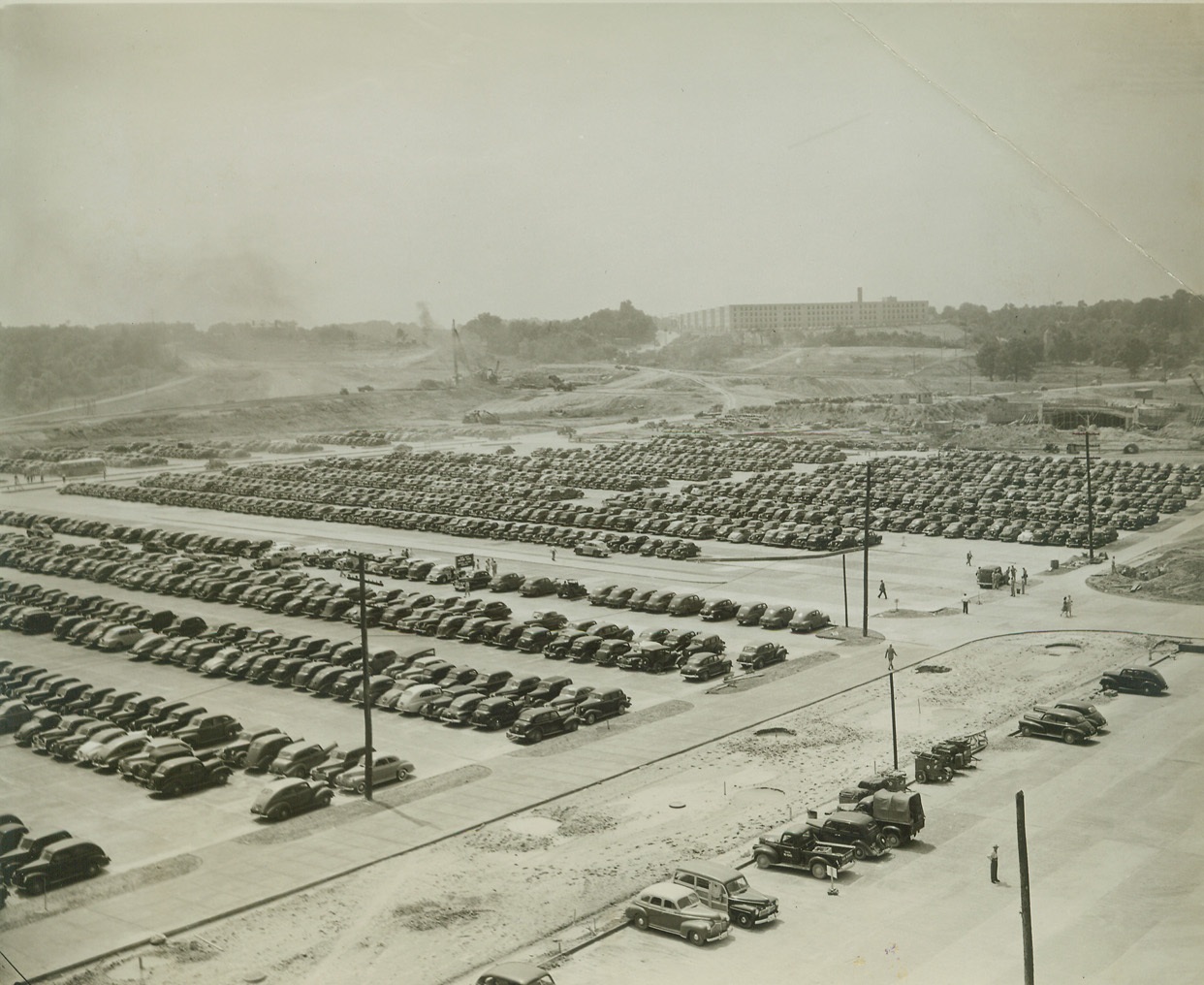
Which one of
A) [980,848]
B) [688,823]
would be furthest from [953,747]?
[688,823]

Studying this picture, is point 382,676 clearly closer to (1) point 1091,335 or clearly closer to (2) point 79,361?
(1) point 1091,335

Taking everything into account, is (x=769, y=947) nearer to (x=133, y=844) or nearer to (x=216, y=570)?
(x=133, y=844)

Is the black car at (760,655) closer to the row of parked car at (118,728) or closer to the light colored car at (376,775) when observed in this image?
the light colored car at (376,775)

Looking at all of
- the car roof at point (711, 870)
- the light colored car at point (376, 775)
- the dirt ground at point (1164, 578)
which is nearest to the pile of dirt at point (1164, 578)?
the dirt ground at point (1164, 578)

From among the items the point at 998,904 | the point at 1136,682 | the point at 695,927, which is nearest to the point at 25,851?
the point at 695,927

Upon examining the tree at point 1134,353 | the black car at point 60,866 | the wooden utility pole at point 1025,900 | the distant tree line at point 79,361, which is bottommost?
the black car at point 60,866

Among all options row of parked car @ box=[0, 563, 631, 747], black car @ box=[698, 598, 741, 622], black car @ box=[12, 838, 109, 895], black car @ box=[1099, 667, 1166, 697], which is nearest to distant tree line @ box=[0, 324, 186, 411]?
row of parked car @ box=[0, 563, 631, 747]
